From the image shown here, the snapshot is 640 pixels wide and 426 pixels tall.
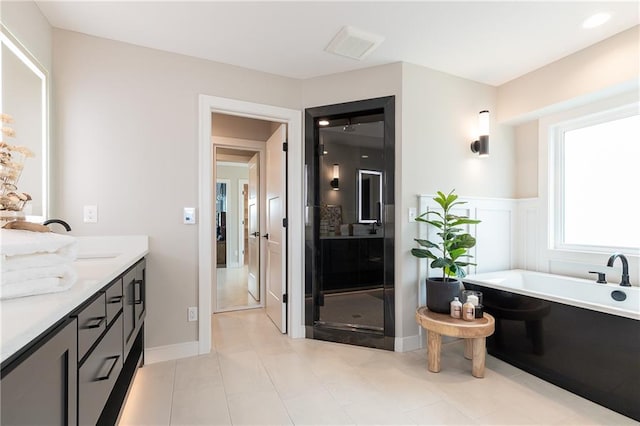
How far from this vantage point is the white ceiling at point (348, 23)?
197 cm

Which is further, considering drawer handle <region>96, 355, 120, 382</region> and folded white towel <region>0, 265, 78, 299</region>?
drawer handle <region>96, 355, 120, 382</region>

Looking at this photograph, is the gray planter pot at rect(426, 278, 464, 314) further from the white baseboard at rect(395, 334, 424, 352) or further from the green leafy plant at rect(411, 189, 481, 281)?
the white baseboard at rect(395, 334, 424, 352)

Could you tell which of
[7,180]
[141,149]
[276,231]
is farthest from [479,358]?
[141,149]

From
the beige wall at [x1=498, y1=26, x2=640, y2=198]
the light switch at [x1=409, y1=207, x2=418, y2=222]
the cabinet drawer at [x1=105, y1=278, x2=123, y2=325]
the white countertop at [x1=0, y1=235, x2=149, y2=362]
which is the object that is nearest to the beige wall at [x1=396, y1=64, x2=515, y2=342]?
the light switch at [x1=409, y1=207, x2=418, y2=222]

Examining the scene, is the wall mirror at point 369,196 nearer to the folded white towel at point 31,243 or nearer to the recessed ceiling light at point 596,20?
the recessed ceiling light at point 596,20

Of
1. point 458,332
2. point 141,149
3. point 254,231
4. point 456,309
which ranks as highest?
point 141,149

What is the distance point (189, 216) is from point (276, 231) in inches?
37.8

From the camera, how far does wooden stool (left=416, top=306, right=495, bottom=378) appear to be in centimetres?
212

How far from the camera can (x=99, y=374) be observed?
1.21 meters

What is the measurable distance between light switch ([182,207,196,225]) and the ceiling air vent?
5.59 ft

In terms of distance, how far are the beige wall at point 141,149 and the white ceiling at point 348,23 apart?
16 cm

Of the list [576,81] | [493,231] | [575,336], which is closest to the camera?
[575,336]

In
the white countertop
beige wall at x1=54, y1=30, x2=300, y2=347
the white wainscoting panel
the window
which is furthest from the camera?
the white wainscoting panel

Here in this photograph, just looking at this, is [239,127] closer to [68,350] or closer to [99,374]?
[99,374]
